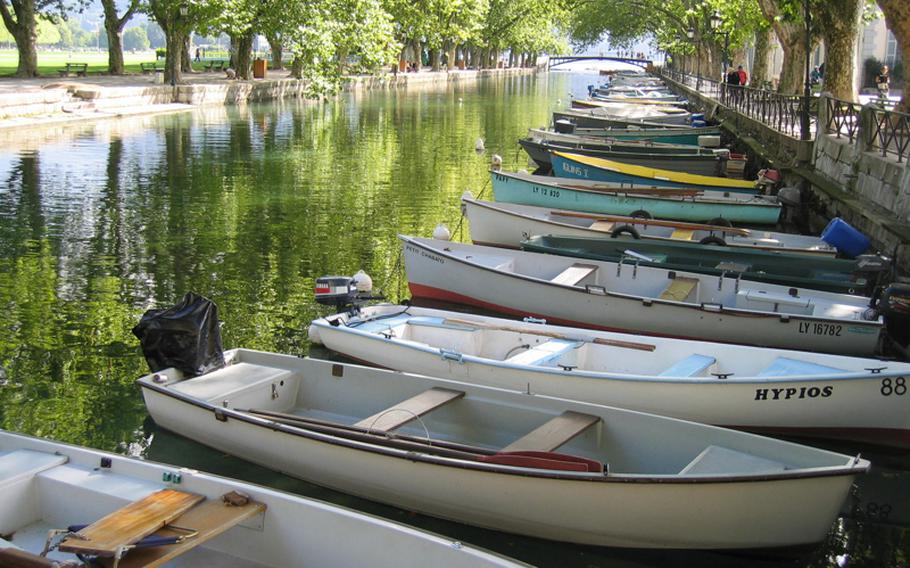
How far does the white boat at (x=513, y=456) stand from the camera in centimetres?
659

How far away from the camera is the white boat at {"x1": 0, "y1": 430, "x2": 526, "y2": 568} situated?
5.35 metres

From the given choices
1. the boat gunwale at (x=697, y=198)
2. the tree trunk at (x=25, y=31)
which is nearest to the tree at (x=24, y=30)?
the tree trunk at (x=25, y=31)

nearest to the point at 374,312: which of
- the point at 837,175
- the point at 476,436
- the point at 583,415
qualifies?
the point at 476,436

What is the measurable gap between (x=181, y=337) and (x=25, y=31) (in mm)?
39764

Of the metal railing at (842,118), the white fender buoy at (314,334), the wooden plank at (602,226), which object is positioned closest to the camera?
the white fender buoy at (314,334)

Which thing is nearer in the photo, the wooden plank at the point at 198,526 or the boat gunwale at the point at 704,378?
the wooden plank at the point at 198,526

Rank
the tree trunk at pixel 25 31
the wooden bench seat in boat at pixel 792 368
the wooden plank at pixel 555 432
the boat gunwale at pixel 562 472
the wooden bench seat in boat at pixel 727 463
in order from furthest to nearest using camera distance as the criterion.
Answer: the tree trunk at pixel 25 31
the wooden bench seat in boat at pixel 792 368
the wooden plank at pixel 555 432
the wooden bench seat in boat at pixel 727 463
the boat gunwale at pixel 562 472

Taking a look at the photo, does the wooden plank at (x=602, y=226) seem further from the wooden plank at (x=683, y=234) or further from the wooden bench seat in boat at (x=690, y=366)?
the wooden bench seat in boat at (x=690, y=366)

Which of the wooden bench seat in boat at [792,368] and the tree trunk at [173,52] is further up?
the tree trunk at [173,52]

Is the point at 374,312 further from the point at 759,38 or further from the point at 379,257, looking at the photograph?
the point at 759,38

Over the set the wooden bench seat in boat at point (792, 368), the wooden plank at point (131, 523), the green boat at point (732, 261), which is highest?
the green boat at point (732, 261)

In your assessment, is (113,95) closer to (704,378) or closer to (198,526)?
(704,378)

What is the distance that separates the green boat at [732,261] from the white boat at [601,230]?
51cm

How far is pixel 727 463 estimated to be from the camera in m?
6.95
